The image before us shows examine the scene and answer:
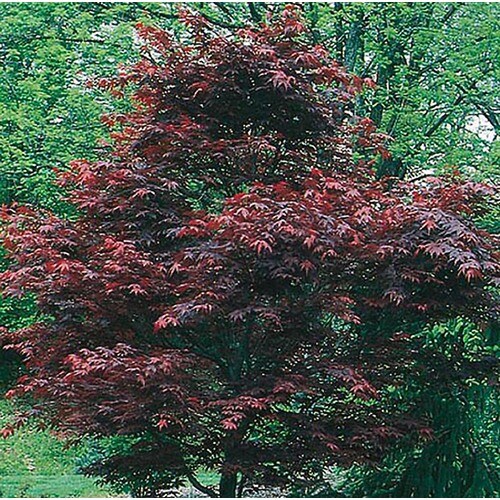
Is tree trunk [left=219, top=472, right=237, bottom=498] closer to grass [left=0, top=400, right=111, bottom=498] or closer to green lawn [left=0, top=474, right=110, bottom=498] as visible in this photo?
grass [left=0, top=400, right=111, bottom=498]

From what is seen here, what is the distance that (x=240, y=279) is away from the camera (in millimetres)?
3615

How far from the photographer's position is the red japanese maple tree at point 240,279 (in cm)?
351

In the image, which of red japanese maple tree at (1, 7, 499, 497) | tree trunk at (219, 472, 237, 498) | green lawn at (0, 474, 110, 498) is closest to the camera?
red japanese maple tree at (1, 7, 499, 497)

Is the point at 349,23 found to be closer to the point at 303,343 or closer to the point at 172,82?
the point at 172,82

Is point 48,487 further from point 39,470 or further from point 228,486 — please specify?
point 228,486

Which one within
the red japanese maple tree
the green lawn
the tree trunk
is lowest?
the green lawn

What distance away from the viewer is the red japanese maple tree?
3506 mm

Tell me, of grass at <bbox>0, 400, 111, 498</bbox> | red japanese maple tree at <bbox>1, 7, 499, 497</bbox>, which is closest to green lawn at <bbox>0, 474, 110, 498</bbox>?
grass at <bbox>0, 400, 111, 498</bbox>

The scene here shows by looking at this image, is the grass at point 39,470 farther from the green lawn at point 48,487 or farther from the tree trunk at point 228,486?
the tree trunk at point 228,486

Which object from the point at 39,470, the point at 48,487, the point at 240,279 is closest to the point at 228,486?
the point at 240,279

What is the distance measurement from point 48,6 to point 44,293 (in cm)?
647

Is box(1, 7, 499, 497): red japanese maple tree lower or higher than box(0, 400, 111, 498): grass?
higher

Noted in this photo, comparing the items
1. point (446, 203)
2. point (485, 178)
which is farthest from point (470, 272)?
point (485, 178)

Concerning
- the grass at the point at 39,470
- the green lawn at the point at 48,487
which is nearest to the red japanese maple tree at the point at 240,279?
the grass at the point at 39,470
